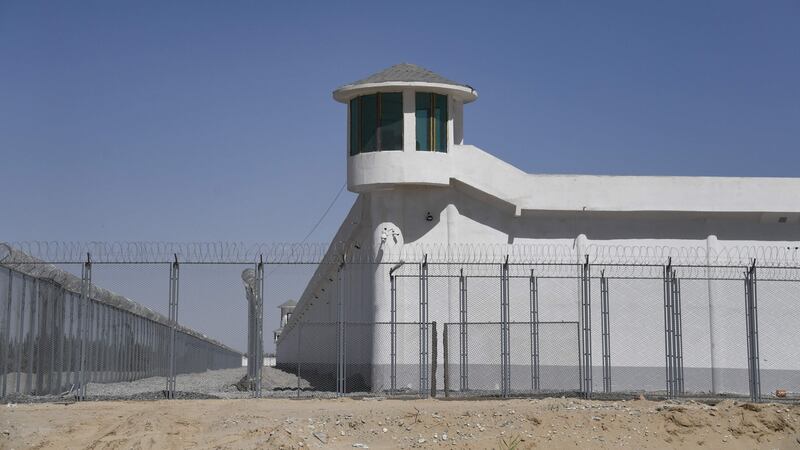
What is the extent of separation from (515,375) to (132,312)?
15.0 m

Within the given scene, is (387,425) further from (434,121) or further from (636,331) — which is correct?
(636,331)

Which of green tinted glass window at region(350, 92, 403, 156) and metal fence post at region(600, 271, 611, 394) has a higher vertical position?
green tinted glass window at region(350, 92, 403, 156)

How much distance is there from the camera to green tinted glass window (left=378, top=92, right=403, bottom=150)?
96.3ft

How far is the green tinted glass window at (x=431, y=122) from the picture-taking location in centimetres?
2952

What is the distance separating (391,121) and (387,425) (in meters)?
12.0

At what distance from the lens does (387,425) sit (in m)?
19.3

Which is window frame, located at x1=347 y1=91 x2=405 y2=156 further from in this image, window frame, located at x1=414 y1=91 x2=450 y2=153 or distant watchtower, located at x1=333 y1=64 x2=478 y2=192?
window frame, located at x1=414 y1=91 x2=450 y2=153

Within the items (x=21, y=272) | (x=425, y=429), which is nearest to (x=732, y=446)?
(x=425, y=429)

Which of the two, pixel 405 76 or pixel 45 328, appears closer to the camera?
pixel 45 328

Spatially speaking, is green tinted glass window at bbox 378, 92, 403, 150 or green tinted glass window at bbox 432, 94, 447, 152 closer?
green tinted glass window at bbox 378, 92, 403, 150

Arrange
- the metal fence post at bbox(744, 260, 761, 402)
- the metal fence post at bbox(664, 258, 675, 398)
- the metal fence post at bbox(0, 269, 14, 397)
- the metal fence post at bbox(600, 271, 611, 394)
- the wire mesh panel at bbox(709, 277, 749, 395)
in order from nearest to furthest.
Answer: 1. the metal fence post at bbox(0, 269, 14, 397)
2. the metal fence post at bbox(744, 260, 761, 402)
3. the metal fence post at bbox(664, 258, 675, 398)
4. the metal fence post at bbox(600, 271, 611, 394)
5. the wire mesh panel at bbox(709, 277, 749, 395)

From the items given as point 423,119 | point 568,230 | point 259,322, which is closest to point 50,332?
point 259,322

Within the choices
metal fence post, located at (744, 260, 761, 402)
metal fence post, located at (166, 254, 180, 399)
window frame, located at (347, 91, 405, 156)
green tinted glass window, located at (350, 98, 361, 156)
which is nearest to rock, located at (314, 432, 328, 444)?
metal fence post, located at (166, 254, 180, 399)

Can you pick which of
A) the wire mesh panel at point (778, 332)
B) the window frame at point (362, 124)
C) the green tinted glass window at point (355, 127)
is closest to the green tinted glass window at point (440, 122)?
the window frame at point (362, 124)
